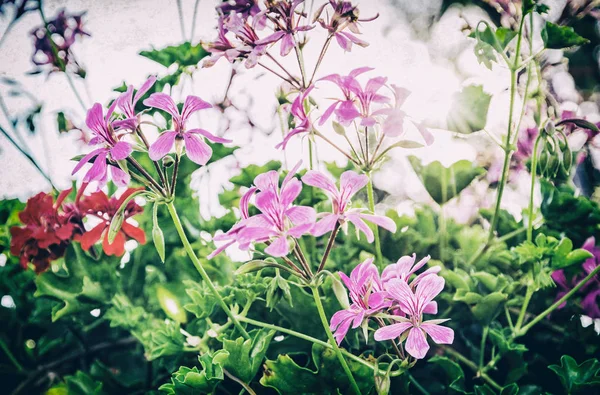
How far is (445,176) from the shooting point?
0.71 m

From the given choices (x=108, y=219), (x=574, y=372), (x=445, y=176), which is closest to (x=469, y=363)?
(x=574, y=372)

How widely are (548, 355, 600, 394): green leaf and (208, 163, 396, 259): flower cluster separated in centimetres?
34

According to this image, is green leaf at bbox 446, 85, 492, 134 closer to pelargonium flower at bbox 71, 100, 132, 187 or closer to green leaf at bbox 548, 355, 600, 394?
green leaf at bbox 548, 355, 600, 394

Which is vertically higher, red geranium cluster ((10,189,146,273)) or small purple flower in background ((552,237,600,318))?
red geranium cluster ((10,189,146,273))

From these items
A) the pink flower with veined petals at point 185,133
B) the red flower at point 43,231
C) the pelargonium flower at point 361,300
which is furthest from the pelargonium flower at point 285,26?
the red flower at point 43,231

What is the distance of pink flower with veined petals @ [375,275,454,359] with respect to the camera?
0.39m

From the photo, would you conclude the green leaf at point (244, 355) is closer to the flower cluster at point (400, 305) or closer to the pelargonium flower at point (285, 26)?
the flower cluster at point (400, 305)

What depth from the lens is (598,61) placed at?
108 cm

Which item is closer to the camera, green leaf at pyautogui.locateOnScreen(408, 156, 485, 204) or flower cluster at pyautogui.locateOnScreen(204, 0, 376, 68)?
flower cluster at pyautogui.locateOnScreen(204, 0, 376, 68)

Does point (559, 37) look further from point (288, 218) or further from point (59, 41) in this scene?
point (59, 41)

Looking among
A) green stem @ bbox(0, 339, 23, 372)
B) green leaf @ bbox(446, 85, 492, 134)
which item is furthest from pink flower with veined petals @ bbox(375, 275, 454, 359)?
green stem @ bbox(0, 339, 23, 372)

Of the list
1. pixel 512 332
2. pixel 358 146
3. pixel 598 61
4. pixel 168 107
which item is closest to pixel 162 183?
pixel 168 107

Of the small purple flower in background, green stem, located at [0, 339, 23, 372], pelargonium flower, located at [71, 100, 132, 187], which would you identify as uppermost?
pelargonium flower, located at [71, 100, 132, 187]

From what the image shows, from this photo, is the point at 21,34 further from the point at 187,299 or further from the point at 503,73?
the point at 503,73
